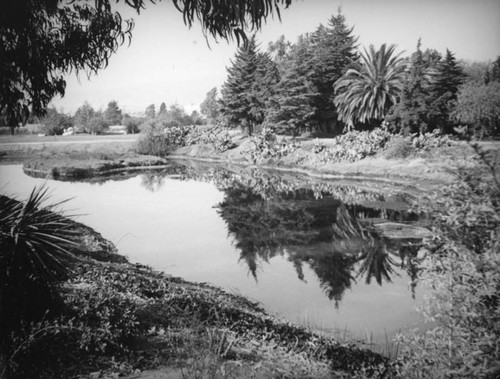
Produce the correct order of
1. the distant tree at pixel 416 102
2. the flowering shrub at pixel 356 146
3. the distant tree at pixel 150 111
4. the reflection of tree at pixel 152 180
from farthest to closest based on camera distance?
the distant tree at pixel 150 111, the flowering shrub at pixel 356 146, the distant tree at pixel 416 102, the reflection of tree at pixel 152 180

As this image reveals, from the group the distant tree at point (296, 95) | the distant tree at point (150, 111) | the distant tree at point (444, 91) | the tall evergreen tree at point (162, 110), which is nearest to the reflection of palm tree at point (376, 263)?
the distant tree at point (444, 91)

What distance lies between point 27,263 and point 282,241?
9.19 metres

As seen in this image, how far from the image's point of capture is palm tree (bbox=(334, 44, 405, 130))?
34188 millimetres

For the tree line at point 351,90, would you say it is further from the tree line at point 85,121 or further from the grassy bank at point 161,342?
the grassy bank at point 161,342

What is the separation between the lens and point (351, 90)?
34.5m

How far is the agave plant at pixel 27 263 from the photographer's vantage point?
12.9 ft

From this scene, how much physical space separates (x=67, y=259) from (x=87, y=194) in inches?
710

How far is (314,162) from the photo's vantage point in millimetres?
31047

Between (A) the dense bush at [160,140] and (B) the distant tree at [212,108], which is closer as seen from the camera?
(A) the dense bush at [160,140]

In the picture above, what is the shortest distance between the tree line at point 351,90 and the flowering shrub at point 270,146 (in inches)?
90.3

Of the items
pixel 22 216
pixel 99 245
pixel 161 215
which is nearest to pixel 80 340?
pixel 22 216

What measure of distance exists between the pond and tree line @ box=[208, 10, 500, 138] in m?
9.31

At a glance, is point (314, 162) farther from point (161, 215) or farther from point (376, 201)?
point (161, 215)

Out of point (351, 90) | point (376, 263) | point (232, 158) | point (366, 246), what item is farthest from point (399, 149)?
point (232, 158)
